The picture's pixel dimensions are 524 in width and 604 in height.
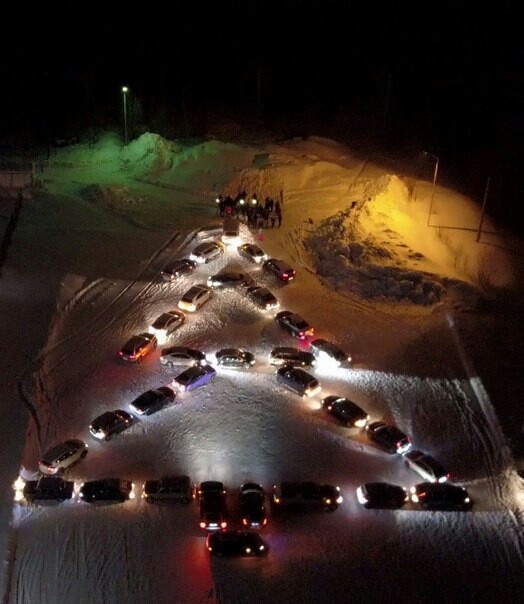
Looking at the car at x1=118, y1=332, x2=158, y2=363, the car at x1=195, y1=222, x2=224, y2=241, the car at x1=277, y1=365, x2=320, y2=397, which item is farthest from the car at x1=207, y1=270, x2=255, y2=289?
the car at x1=277, y1=365, x2=320, y2=397

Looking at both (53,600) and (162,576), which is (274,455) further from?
(53,600)

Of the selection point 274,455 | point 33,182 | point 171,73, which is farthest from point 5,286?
point 171,73

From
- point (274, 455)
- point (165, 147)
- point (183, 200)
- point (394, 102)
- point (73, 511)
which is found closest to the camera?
point (73, 511)

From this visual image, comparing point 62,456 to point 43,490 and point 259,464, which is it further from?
point 259,464

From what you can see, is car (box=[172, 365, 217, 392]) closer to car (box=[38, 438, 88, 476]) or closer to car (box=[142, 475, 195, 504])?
car (box=[38, 438, 88, 476])

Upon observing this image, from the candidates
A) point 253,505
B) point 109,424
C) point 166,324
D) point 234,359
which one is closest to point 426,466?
point 253,505
